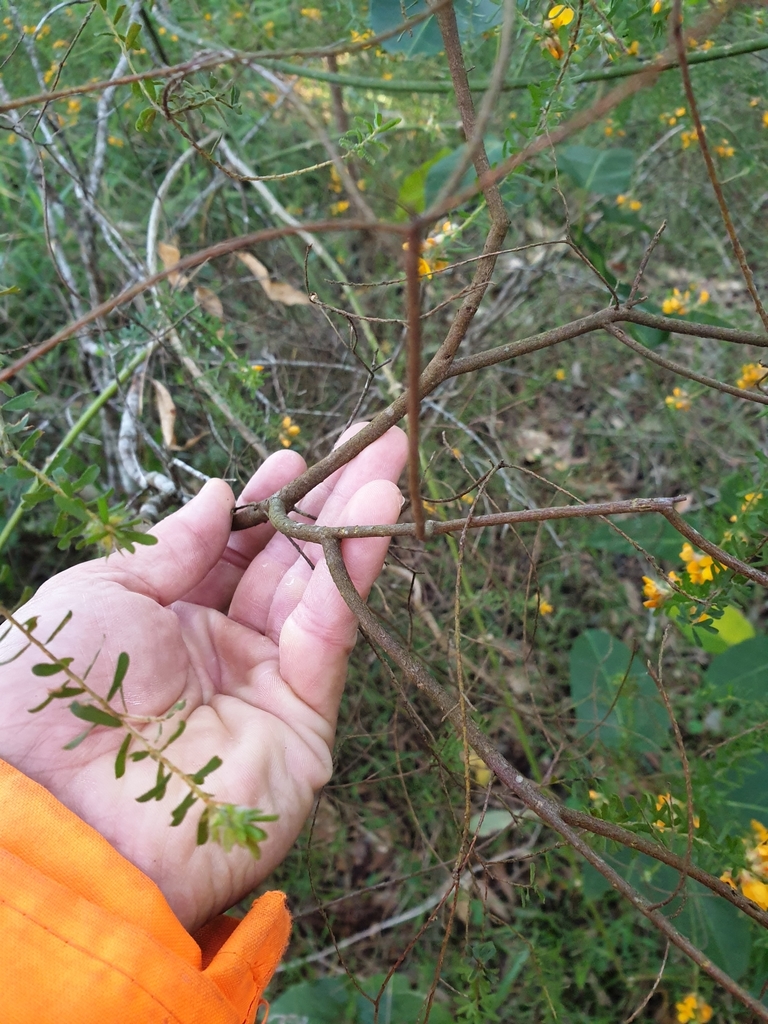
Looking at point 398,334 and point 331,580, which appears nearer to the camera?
point 331,580

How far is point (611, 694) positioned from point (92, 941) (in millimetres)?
1250

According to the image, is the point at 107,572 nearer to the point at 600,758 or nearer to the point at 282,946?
the point at 282,946

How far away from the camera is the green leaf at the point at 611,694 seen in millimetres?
1691

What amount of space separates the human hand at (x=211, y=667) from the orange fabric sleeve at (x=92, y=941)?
8 centimetres

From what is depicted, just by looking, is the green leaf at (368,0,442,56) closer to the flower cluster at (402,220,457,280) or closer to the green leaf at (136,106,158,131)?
the flower cluster at (402,220,457,280)

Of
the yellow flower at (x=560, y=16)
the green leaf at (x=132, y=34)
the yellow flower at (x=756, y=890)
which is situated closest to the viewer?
the green leaf at (x=132, y=34)

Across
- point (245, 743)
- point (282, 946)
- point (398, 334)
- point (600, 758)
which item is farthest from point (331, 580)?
point (398, 334)

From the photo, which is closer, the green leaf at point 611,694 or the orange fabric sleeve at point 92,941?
the orange fabric sleeve at point 92,941

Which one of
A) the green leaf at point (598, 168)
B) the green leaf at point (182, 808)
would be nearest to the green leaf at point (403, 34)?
the green leaf at point (598, 168)

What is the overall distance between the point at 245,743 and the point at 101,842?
0.25 meters

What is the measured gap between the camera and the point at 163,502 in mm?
1554

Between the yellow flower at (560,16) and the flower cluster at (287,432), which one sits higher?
the yellow flower at (560,16)

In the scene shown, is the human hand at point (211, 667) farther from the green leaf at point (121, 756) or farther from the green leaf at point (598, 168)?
the green leaf at point (598, 168)

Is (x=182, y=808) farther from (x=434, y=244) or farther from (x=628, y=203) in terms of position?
(x=628, y=203)
